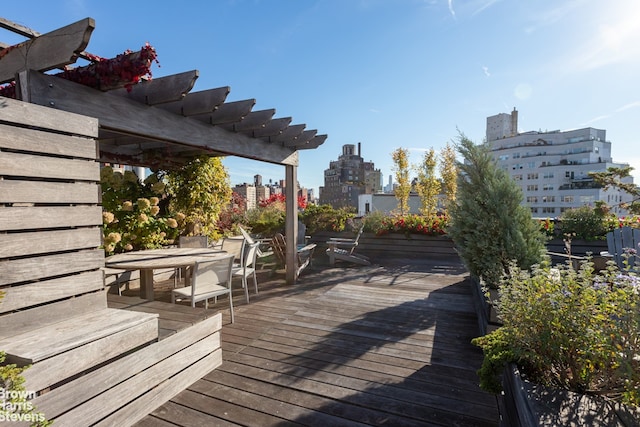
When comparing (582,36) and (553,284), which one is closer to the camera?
(553,284)

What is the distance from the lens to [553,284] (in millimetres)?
1519

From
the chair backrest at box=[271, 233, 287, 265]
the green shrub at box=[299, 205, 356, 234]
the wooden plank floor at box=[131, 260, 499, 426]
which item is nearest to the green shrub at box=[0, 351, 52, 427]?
the wooden plank floor at box=[131, 260, 499, 426]

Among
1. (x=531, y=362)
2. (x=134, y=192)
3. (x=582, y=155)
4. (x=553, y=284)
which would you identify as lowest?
(x=531, y=362)

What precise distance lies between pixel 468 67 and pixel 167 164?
6.79 m

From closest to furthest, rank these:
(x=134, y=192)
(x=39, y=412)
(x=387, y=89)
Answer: (x=39, y=412) < (x=134, y=192) < (x=387, y=89)

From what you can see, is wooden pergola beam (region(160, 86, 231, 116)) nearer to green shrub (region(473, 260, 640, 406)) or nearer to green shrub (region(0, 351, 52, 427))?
green shrub (region(0, 351, 52, 427))

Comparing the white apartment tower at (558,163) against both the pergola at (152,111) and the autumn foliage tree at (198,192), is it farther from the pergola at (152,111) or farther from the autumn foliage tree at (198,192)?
the pergola at (152,111)

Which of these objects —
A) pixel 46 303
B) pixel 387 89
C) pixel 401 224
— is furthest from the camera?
pixel 387 89

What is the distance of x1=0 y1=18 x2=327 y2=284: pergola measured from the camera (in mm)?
1992

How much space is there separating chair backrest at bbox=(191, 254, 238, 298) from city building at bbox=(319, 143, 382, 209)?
145ft

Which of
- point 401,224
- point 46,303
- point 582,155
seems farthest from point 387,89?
point 582,155

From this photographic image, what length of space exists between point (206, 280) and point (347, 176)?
177 feet

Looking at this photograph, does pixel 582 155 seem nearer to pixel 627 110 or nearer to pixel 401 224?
pixel 627 110

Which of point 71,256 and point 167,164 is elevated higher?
point 167,164
